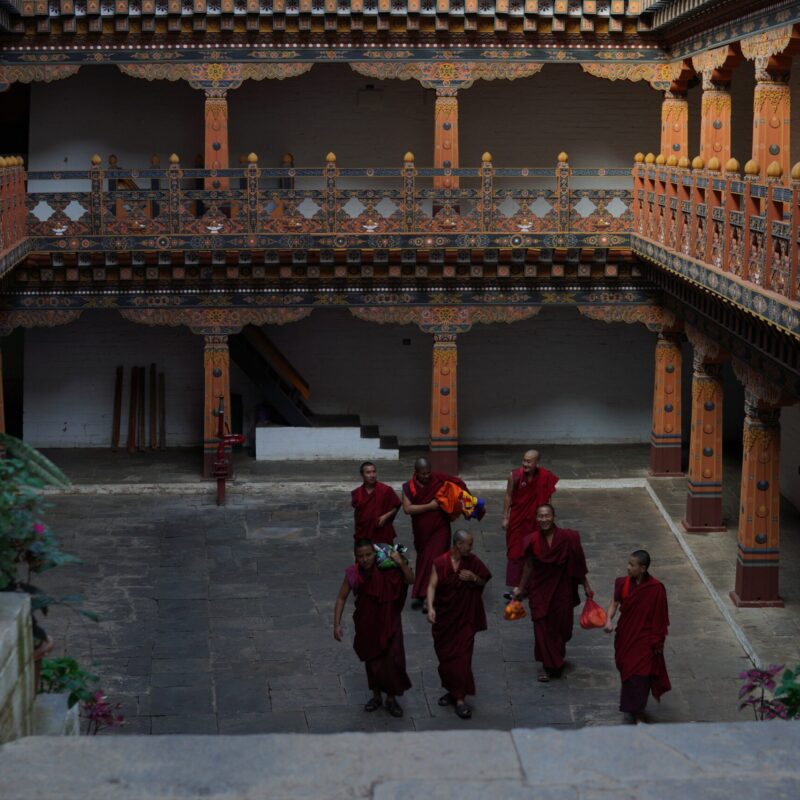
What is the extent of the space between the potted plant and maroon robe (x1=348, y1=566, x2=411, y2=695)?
4806mm


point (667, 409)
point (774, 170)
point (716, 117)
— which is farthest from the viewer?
point (667, 409)

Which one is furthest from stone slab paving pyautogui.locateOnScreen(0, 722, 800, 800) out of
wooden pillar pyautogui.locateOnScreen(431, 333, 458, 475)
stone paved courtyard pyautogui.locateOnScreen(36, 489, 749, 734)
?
wooden pillar pyautogui.locateOnScreen(431, 333, 458, 475)

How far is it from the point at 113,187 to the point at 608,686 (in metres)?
10.1

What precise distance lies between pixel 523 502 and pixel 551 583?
160cm

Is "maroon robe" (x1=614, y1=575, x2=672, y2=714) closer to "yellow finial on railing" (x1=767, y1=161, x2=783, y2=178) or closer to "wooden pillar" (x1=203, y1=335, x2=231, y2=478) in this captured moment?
"yellow finial on railing" (x1=767, y1=161, x2=783, y2=178)

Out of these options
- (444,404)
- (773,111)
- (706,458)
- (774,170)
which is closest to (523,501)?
(706,458)

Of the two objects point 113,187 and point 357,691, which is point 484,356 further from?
point 357,691

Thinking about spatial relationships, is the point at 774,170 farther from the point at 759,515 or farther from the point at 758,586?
the point at 758,586

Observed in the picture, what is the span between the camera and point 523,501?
40.4 ft

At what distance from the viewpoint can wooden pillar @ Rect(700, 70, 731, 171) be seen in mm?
15102

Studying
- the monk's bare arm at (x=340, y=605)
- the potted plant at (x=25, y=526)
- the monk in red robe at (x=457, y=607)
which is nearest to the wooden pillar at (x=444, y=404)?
the monk in red robe at (x=457, y=607)

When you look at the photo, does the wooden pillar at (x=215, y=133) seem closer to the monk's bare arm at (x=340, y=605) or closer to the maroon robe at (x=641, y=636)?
the monk's bare arm at (x=340, y=605)

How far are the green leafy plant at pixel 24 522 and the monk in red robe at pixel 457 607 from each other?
485 cm

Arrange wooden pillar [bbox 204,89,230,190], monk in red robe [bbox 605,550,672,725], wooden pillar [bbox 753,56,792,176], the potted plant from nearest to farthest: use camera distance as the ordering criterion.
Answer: the potted plant
monk in red robe [bbox 605,550,672,725]
wooden pillar [bbox 753,56,792,176]
wooden pillar [bbox 204,89,230,190]
